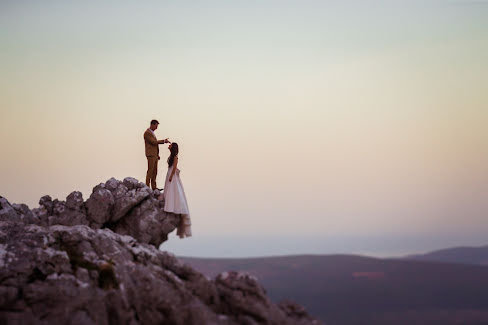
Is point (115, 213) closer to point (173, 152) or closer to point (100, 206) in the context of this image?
point (100, 206)

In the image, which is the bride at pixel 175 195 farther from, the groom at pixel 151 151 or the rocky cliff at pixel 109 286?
the rocky cliff at pixel 109 286

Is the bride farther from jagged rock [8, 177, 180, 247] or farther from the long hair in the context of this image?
jagged rock [8, 177, 180, 247]

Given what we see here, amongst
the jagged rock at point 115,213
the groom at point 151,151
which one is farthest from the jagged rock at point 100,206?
the groom at point 151,151

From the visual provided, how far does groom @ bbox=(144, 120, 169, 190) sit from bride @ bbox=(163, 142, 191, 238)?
177 centimetres

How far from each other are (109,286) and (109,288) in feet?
0.30

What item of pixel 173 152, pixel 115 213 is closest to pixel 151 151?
pixel 173 152

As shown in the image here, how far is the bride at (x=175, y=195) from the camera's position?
1391 inches

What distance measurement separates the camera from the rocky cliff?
1050 inches

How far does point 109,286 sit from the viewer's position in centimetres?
2753

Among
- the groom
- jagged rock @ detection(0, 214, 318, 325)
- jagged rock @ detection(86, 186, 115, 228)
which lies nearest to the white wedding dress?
the groom

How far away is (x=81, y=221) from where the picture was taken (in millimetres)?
34656

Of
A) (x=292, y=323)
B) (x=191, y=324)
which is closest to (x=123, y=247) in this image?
(x=191, y=324)

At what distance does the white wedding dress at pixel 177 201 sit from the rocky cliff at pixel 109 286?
4807mm

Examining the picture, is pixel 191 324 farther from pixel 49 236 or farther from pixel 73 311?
pixel 49 236
